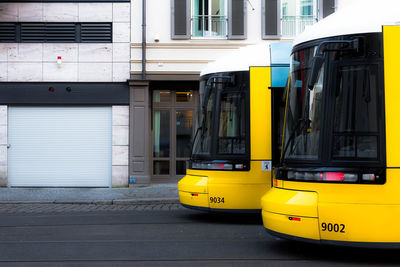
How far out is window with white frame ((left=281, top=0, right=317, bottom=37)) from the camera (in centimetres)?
1669

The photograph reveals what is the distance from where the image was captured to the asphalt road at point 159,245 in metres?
6.31

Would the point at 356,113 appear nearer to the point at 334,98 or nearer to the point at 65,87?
the point at 334,98

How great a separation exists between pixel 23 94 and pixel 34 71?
30.5 inches

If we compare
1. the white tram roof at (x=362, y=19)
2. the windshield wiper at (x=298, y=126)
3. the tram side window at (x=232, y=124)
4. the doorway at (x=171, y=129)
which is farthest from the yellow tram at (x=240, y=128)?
the doorway at (x=171, y=129)

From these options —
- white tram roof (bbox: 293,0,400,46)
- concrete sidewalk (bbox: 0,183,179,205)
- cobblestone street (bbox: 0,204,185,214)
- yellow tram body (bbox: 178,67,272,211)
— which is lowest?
cobblestone street (bbox: 0,204,185,214)

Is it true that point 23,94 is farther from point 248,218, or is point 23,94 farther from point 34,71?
point 248,218

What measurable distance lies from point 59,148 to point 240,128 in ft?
29.8

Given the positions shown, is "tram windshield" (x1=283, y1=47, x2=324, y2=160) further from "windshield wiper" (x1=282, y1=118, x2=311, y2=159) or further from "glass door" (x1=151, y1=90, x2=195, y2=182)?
"glass door" (x1=151, y1=90, x2=195, y2=182)

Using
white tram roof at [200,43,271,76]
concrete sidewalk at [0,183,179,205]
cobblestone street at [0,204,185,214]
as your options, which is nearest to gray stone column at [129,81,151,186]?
concrete sidewalk at [0,183,179,205]

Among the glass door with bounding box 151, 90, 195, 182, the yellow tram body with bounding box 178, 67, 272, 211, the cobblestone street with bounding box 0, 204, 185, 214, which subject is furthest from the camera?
the glass door with bounding box 151, 90, 195, 182

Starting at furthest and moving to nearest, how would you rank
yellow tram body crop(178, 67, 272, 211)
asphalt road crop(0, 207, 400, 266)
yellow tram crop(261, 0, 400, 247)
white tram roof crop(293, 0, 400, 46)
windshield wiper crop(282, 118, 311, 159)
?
1. yellow tram body crop(178, 67, 272, 211)
2. windshield wiper crop(282, 118, 311, 159)
3. asphalt road crop(0, 207, 400, 266)
4. white tram roof crop(293, 0, 400, 46)
5. yellow tram crop(261, 0, 400, 247)

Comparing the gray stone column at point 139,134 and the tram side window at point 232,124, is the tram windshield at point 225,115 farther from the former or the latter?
the gray stone column at point 139,134

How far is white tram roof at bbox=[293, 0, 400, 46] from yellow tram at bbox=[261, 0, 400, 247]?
0.01 metres

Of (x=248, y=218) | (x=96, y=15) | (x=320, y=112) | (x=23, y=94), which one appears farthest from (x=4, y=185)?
(x=320, y=112)
